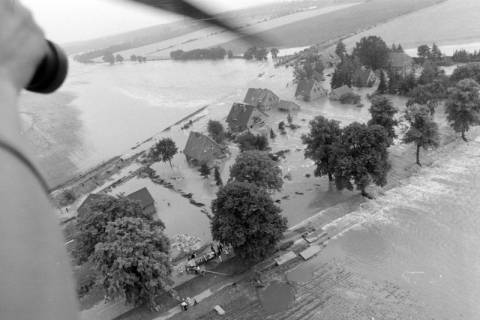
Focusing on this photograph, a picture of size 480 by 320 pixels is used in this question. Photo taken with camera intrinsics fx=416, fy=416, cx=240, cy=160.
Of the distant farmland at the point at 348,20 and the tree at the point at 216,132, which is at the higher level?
the distant farmland at the point at 348,20

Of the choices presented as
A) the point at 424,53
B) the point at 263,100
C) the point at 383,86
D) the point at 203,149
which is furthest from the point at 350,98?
the point at 203,149

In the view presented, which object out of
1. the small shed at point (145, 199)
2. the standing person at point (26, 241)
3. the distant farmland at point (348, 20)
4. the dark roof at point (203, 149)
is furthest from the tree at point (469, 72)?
the standing person at point (26, 241)

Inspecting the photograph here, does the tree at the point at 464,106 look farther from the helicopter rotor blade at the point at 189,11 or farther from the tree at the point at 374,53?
the helicopter rotor blade at the point at 189,11

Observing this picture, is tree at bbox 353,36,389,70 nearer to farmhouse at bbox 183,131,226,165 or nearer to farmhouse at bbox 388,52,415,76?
farmhouse at bbox 388,52,415,76

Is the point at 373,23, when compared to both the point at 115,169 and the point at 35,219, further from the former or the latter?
the point at 35,219

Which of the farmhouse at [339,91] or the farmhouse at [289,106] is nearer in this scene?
the farmhouse at [289,106]

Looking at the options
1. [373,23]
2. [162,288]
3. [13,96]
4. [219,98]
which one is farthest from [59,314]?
[373,23]
